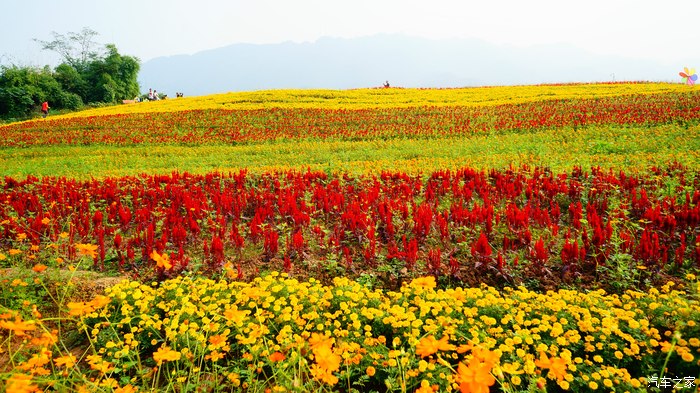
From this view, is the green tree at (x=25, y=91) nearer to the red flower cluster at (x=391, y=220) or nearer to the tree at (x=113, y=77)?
the tree at (x=113, y=77)

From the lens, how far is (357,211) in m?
6.05

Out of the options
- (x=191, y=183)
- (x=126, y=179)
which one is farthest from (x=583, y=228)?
(x=126, y=179)

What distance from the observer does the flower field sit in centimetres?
279

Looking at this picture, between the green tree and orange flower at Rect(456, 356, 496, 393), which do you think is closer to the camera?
orange flower at Rect(456, 356, 496, 393)

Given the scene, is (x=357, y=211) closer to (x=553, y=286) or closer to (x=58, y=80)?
(x=553, y=286)

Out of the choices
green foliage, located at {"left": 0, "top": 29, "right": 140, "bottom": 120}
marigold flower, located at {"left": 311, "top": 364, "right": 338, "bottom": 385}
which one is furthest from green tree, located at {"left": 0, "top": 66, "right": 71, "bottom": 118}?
marigold flower, located at {"left": 311, "top": 364, "right": 338, "bottom": 385}

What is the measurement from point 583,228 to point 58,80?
2202 inches

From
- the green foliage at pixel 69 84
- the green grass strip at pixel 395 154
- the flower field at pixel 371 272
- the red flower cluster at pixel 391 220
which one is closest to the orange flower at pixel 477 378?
the flower field at pixel 371 272

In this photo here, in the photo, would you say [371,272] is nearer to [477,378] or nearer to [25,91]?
[477,378]

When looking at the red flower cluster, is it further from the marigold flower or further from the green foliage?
the green foliage

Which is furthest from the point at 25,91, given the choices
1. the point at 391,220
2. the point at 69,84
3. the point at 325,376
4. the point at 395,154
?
the point at 325,376

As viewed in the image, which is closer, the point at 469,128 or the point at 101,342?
the point at 101,342

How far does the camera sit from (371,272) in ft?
15.5

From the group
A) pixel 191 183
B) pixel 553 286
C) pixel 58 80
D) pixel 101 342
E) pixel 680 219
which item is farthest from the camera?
pixel 58 80
